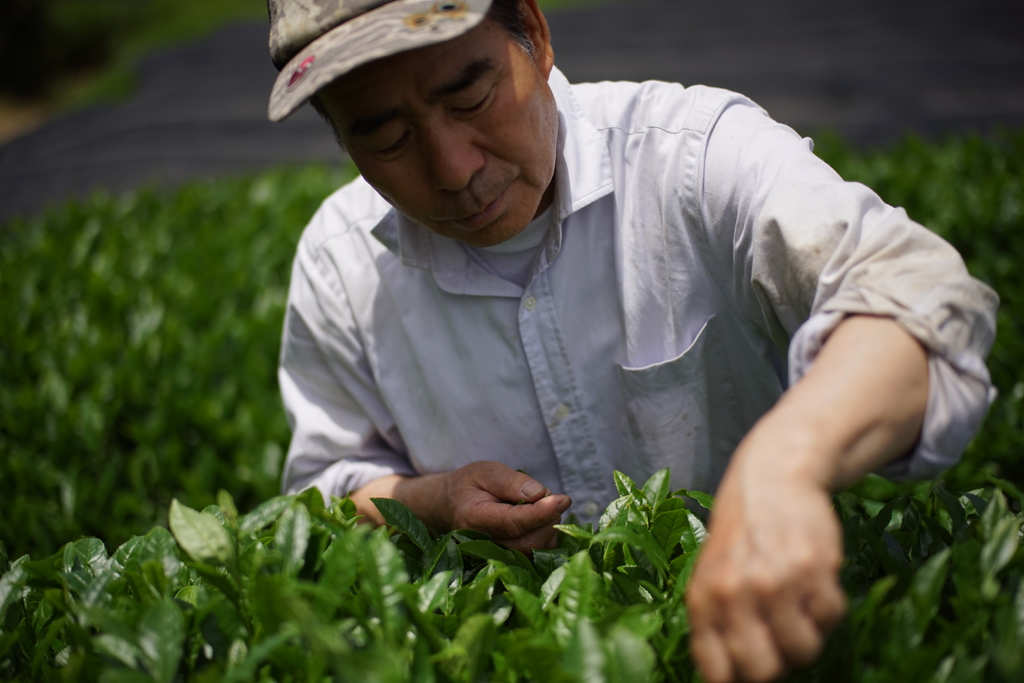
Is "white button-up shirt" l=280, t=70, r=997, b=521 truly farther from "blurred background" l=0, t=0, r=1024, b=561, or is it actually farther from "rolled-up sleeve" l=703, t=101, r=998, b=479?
"blurred background" l=0, t=0, r=1024, b=561

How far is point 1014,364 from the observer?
9.89 ft

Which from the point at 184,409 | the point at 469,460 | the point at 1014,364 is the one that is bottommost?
the point at 1014,364

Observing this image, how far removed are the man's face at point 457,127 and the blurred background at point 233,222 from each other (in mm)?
1091

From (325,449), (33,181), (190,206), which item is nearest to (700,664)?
(325,449)

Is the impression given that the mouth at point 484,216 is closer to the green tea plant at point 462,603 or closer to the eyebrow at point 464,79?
the eyebrow at point 464,79

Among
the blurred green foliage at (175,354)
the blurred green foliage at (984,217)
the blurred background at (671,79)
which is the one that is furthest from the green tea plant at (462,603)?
the blurred background at (671,79)

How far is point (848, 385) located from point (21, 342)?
3.69m

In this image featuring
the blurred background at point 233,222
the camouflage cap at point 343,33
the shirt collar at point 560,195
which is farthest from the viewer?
the blurred background at point 233,222

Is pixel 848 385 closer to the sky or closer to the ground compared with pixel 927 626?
closer to the sky

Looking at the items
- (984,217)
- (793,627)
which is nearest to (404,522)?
(793,627)

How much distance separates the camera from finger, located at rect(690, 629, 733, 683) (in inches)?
38.4

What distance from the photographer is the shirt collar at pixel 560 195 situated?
181 centimetres

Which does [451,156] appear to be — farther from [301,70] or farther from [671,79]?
[671,79]

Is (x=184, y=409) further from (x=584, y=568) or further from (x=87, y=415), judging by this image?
(x=584, y=568)
